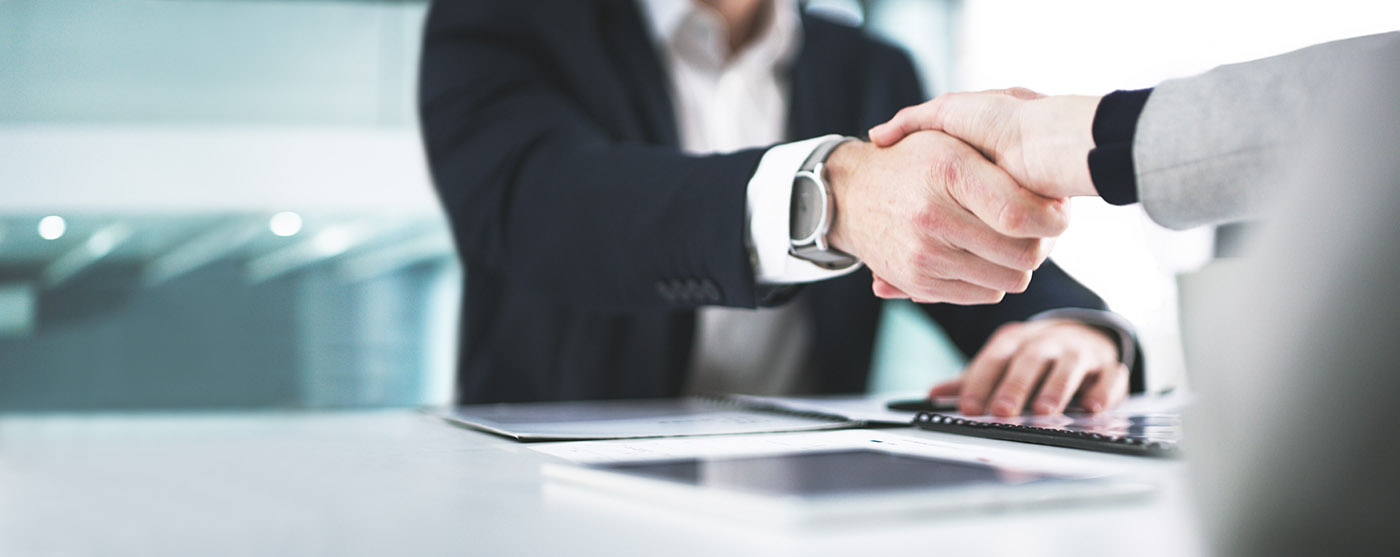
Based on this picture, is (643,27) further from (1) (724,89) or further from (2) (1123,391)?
(2) (1123,391)

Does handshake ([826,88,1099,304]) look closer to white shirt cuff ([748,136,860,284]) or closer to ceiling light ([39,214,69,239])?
white shirt cuff ([748,136,860,284])

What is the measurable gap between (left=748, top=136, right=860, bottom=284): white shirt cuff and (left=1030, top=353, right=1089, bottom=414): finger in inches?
5.5

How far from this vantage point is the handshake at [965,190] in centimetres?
46

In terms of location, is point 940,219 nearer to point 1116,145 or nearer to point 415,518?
point 1116,145

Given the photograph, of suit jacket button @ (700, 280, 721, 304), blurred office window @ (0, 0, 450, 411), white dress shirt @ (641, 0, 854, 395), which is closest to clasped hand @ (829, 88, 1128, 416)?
suit jacket button @ (700, 280, 721, 304)

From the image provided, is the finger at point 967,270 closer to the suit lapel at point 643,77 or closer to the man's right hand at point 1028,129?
the man's right hand at point 1028,129

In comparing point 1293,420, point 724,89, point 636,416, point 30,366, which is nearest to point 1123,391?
point 636,416

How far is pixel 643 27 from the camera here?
1.00 meters

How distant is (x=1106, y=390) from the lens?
24.3 inches

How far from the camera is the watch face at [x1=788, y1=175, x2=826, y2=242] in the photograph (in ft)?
1.87

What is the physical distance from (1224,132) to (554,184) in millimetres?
492

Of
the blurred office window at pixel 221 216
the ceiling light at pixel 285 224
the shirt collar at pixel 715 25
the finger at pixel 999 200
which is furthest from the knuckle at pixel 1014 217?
the ceiling light at pixel 285 224

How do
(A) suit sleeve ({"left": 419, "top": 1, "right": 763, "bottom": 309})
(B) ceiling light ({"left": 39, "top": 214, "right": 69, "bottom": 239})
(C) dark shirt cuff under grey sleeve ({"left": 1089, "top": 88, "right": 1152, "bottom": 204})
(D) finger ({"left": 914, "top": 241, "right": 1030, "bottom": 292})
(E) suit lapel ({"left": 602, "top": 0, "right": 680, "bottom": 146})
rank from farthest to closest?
(B) ceiling light ({"left": 39, "top": 214, "right": 69, "bottom": 239}) < (E) suit lapel ({"left": 602, "top": 0, "right": 680, "bottom": 146}) < (A) suit sleeve ({"left": 419, "top": 1, "right": 763, "bottom": 309}) < (D) finger ({"left": 914, "top": 241, "right": 1030, "bottom": 292}) < (C) dark shirt cuff under grey sleeve ({"left": 1089, "top": 88, "right": 1152, "bottom": 204})

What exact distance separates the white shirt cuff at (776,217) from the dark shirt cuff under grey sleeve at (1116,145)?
0.62 feet
